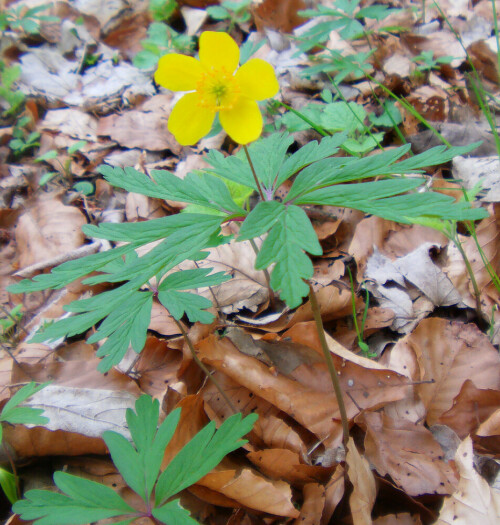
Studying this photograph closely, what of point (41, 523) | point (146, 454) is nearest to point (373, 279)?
point (146, 454)

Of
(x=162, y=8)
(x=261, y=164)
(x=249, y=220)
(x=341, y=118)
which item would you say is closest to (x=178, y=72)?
(x=261, y=164)

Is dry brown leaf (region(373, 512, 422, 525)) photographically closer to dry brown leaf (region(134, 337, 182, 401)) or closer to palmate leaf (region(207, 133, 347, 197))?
dry brown leaf (region(134, 337, 182, 401))

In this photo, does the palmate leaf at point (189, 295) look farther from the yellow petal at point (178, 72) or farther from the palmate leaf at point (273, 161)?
the yellow petal at point (178, 72)

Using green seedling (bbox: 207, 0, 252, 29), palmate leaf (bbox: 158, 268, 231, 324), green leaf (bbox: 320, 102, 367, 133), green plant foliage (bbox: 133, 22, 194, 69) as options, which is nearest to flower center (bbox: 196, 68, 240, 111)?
palmate leaf (bbox: 158, 268, 231, 324)

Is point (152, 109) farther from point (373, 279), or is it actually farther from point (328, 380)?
point (328, 380)

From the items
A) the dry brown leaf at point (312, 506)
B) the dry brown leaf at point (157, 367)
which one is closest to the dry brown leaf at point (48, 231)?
the dry brown leaf at point (157, 367)

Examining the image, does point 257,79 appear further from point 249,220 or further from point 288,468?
point 288,468
